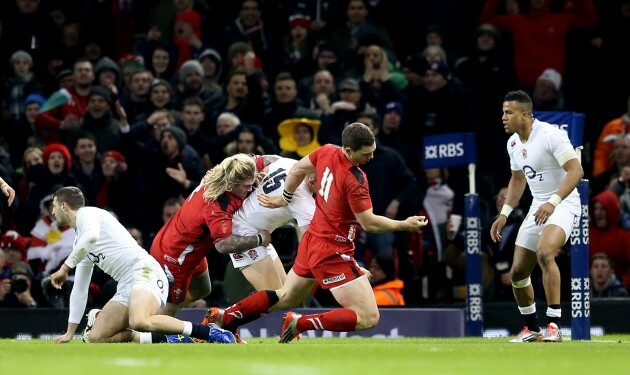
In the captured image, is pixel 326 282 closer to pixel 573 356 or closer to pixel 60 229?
pixel 573 356

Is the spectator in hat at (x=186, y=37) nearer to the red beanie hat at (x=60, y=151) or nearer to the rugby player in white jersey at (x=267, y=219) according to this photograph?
the red beanie hat at (x=60, y=151)

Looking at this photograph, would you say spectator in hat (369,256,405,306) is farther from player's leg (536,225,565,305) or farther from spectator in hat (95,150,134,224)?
player's leg (536,225,565,305)

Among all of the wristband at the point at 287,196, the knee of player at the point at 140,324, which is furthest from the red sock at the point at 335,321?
the wristband at the point at 287,196

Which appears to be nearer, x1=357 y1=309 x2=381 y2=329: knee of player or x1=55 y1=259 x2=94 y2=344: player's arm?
x1=357 y1=309 x2=381 y2=329: knee of player

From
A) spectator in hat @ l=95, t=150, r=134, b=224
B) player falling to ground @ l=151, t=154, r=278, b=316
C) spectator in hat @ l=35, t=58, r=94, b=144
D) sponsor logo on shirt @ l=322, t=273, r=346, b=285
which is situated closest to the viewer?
sponsor logo on shirt @ l=322, t=273, r=346, b=285

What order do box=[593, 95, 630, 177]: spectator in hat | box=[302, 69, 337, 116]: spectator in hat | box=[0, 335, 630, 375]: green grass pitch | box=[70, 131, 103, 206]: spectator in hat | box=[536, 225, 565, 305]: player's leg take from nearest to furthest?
box=[0, 335, 630, 375]: green grass pitch, box=[536, 225, 565, 305]: player's leg, box=[70, 131, 103, 206]: spectator in hat, box=[593, 95, 630, 177]: spectator in hat, box=[302, 69, 337, 116]: spectator in hat

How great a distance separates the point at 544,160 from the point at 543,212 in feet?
2.95

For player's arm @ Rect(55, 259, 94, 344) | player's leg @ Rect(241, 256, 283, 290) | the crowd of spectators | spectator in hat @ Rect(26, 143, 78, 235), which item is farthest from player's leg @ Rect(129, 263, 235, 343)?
spectator in hat @ Rect(26, 143, 78, 235)

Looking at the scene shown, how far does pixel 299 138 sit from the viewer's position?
60.3 feet

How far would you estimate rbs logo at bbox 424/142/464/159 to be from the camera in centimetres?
1689

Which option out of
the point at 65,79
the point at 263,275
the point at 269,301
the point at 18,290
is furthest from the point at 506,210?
the point at 65,79

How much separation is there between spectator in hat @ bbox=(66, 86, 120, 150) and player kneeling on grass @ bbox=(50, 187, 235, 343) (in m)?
5.62

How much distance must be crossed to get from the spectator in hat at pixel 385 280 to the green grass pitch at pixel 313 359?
4587mm

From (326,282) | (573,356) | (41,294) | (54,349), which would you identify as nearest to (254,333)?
(41,294)
